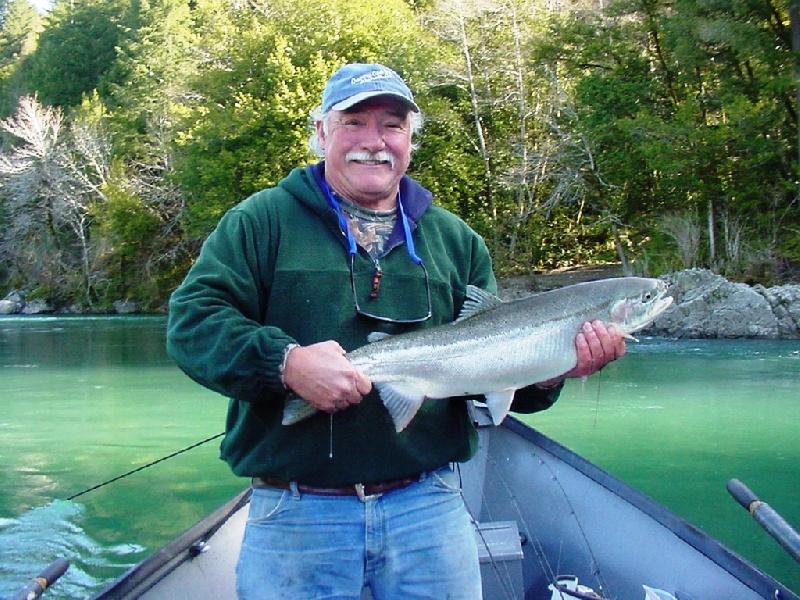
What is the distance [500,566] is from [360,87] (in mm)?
2757

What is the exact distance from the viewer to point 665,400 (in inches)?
509

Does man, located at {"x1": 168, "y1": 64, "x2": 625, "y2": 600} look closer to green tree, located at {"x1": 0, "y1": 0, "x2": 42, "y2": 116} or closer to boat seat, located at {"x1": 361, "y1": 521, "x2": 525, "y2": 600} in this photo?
boat seat, located at {"x1": 361, "y1": 521, "x2": 525, "y2": 600}

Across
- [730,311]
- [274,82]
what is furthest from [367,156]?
[274,82]

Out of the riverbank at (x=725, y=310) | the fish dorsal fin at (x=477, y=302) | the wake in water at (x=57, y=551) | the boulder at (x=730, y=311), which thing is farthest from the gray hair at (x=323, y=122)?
the boulder at (x=730, y=311)

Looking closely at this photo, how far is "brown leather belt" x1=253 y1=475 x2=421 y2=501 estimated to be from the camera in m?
2.47

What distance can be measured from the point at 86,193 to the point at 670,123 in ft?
94.0

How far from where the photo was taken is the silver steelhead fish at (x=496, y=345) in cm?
261

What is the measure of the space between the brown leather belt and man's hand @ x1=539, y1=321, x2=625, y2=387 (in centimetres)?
70

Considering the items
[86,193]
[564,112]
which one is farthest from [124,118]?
[564,112]

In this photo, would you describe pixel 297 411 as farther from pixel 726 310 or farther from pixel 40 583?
pixel 726 310

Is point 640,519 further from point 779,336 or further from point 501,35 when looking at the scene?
point 501,35

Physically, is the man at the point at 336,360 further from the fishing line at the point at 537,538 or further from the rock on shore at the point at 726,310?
the rock on shore at the point at 726,310

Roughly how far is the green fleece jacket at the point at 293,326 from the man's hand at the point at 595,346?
1.41ft

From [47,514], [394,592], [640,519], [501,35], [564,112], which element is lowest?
[47,514]
